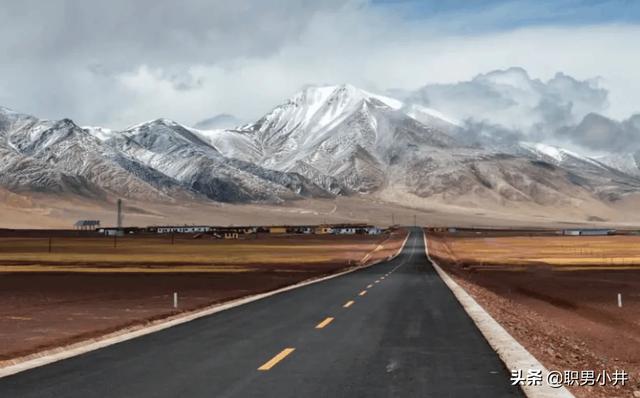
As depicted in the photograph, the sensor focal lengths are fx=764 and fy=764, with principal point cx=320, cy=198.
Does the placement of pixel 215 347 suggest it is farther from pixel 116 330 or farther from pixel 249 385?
pixel 116 330

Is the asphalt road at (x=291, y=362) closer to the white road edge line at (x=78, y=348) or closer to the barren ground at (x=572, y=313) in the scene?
the white road edge line at (x=78, y=348)

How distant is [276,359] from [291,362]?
1.49 feet

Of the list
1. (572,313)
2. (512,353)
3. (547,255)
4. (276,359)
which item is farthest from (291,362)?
(547,255)

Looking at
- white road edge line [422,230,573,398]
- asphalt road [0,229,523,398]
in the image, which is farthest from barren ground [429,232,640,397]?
asphalt road [0,229,523,398]

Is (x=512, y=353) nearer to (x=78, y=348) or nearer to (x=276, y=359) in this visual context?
(x=276, y=359)

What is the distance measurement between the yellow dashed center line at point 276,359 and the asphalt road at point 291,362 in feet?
0.06

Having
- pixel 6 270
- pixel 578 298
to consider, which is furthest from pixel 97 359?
pixel 6 270

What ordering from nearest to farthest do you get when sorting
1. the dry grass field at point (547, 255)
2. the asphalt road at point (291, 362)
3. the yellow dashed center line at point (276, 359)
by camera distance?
the asphalt road at point (291, 362), the yellow dashed center line at point (276, 359), the dry grass field at point (547, 255)

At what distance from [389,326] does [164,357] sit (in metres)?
6.76

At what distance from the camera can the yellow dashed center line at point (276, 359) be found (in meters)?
13.1

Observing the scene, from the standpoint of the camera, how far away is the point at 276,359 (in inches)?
549

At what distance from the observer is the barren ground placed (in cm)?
1585

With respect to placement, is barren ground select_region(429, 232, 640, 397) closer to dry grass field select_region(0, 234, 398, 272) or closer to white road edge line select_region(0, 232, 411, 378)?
white road edge line select_region(0, 232, 411, 378)

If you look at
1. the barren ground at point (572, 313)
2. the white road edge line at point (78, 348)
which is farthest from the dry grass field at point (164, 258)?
the white road edge line at point (78, 348)
